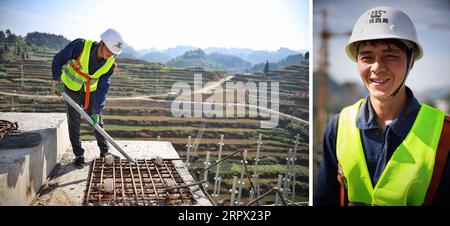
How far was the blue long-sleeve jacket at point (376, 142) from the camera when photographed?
281 cm

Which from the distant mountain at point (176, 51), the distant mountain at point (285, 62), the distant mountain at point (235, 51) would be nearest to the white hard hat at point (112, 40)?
the distant mountain at point (176, 51)

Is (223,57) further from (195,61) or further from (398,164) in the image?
(398,164)

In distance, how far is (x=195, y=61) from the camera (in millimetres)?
3451

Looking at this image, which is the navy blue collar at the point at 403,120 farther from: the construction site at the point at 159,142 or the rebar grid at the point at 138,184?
the rebar grid at the point at 138,184

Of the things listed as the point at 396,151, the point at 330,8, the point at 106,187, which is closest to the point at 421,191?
the point at 396,151

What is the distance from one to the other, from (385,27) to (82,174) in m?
2.56

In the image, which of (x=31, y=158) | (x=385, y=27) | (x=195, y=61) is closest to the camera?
(x=385, y=27)

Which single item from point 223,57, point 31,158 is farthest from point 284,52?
point 31,158

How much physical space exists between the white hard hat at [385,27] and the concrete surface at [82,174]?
5.57ft

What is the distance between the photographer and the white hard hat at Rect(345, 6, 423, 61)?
277cm
